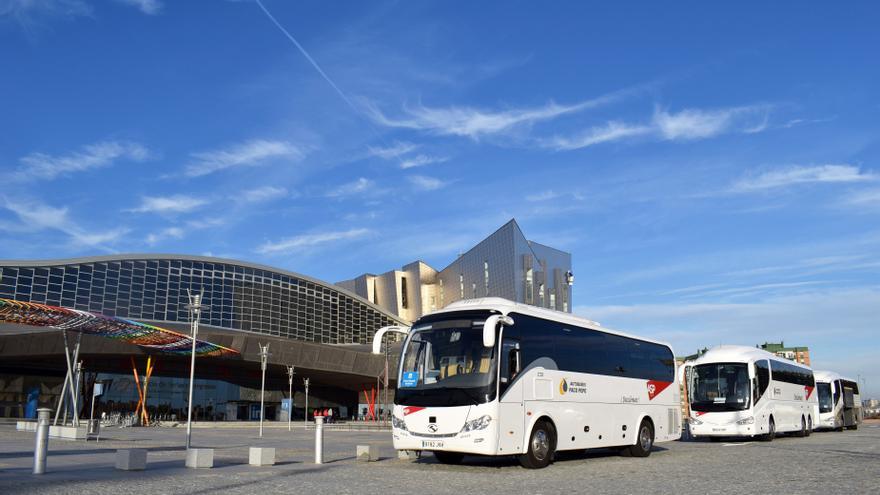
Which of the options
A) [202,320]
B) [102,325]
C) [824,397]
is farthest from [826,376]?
[202,320]

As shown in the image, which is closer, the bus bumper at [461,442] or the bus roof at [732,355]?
the bus bumper at [461,442]

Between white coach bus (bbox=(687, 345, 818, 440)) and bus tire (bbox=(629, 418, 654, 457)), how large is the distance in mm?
8161

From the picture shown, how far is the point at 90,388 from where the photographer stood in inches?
2584

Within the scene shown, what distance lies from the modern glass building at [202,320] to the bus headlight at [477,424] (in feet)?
179

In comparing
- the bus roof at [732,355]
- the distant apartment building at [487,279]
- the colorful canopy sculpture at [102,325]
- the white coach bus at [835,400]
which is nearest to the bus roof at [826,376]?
the white coach bus at [835,400]

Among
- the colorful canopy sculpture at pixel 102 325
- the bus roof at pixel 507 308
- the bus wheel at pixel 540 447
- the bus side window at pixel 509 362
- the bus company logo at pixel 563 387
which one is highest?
the colorful canopy sculpture at pixel 102 325

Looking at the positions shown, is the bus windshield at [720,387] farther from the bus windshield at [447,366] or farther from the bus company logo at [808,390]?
the bus windshield at [447,366]

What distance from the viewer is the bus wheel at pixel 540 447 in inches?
614

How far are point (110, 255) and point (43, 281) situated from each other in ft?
22.7

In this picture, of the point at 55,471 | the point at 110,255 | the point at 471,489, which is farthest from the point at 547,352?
the point at 110,255

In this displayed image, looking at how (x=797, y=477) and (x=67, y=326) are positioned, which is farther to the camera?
(x=67, y=326)

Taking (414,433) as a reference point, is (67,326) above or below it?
above

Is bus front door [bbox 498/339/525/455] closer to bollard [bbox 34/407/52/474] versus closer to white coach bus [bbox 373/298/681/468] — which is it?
white coach bus [bbox 373/298/681/468]

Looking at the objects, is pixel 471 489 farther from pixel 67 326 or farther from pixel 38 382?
pixel 38 382
